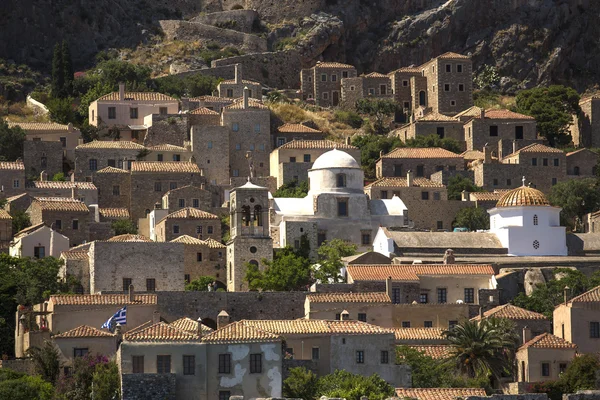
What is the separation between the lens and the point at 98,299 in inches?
2815

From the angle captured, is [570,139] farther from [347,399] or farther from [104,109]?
[347,399]

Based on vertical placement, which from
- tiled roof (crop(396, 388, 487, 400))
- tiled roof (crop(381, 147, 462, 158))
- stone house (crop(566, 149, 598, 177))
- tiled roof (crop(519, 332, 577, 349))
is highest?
tiled roof (crop(381, 147, 462, 158))

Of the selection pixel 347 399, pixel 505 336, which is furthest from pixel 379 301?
pixel 347 399

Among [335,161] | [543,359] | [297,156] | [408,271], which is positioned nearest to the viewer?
[543,359]

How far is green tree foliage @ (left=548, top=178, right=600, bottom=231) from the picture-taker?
95.0 m

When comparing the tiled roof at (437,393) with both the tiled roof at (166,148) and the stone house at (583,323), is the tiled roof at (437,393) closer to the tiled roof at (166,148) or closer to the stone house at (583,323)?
the stone house at (583,323)

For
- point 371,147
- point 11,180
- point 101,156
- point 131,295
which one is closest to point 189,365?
point 131,295

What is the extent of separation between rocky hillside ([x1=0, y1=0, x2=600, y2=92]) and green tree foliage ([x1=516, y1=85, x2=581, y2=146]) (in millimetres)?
9942

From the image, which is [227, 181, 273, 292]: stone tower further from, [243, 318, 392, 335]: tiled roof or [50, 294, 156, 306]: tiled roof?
[243, 318, 392, 335]: tiled roof

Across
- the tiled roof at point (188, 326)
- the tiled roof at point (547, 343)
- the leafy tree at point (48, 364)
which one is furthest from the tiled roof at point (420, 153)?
the leafy tree at point (48, 364)

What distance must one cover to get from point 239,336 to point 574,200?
122 feet

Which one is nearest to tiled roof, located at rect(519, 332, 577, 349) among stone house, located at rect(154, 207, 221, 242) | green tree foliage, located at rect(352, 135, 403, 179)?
stone house, located at rect(154, 207, 221, 242)

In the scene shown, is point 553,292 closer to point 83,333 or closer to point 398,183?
point 398,183

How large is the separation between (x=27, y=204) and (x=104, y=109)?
49.6 feet
